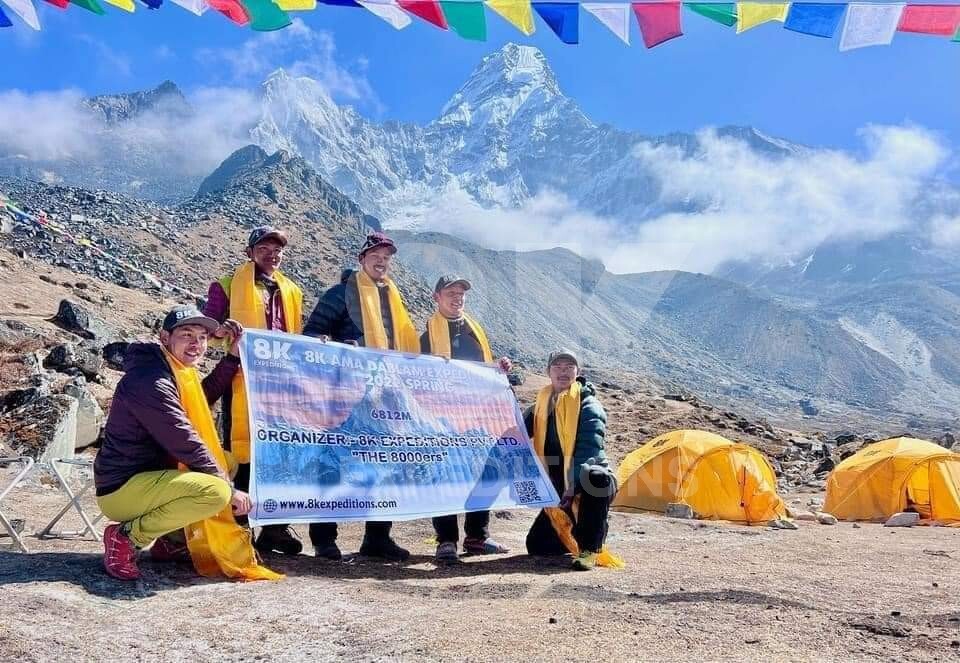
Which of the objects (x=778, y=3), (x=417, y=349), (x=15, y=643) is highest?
(x=778, y=3)

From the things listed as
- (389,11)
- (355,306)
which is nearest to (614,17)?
(389,11)

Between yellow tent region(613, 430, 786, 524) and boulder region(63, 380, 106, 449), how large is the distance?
23.4 feet

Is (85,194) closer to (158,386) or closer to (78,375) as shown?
(78,375)

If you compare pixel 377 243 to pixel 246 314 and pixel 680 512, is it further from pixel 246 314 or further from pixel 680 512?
pixel 680 512

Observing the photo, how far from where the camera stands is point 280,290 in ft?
18.3

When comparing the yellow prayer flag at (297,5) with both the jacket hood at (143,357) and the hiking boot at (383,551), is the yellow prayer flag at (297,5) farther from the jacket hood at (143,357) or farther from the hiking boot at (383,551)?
the hiking boot at (383,551)

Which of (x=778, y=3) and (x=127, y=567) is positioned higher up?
(x=778, y=3)

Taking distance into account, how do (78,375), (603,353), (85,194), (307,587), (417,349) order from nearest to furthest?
(307,587), (417,349), (78,375), (85,194), (603,353)

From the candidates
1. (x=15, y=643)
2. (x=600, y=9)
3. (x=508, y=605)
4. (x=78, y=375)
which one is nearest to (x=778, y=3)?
(x=600, y=9)

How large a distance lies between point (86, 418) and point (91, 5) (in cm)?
547

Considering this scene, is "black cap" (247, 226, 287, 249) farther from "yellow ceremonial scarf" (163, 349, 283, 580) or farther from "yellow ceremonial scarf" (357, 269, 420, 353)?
"yellow ceremonial scarf" (163, 349, 283, 580)

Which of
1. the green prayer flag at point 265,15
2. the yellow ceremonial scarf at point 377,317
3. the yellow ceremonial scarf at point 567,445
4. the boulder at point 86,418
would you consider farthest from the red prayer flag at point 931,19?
the boulder at point 86,418

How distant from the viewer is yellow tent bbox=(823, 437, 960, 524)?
32.6 ft

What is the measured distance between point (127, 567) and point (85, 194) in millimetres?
62270
